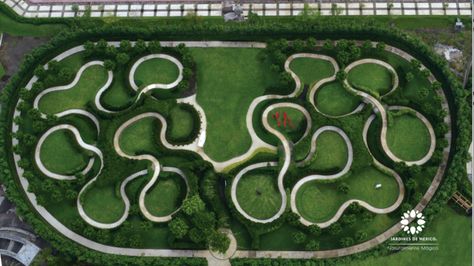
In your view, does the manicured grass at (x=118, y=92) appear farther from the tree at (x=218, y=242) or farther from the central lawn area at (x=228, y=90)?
the tree at (x=218, y=242)

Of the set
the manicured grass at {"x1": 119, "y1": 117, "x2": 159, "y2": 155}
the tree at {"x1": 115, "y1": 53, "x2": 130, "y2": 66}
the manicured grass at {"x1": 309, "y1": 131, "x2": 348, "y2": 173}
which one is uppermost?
the tree at {"x1": 115, "y1": 53, "x2": 130, "y2": 66}

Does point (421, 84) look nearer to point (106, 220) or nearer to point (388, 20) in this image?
point (388, 20)

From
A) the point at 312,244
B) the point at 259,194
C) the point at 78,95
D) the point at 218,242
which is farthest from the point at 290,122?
the point at 78,95

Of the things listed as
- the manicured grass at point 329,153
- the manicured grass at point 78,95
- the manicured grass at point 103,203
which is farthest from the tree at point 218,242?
the manicured grass at point 78,95

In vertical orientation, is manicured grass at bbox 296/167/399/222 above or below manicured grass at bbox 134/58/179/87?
below

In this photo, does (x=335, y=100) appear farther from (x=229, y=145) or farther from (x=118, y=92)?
(x=118, y=92)

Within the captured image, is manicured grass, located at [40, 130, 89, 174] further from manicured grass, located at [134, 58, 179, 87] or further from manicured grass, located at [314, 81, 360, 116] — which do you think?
manicured grass, located at [314, 81, 360, 116]

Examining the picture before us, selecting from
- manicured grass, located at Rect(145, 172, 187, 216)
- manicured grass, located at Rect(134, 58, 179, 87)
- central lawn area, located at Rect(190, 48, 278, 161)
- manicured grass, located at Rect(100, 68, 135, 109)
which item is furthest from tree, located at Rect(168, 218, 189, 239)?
manicured grass, located at Rect(134, 58, 179, 87)
